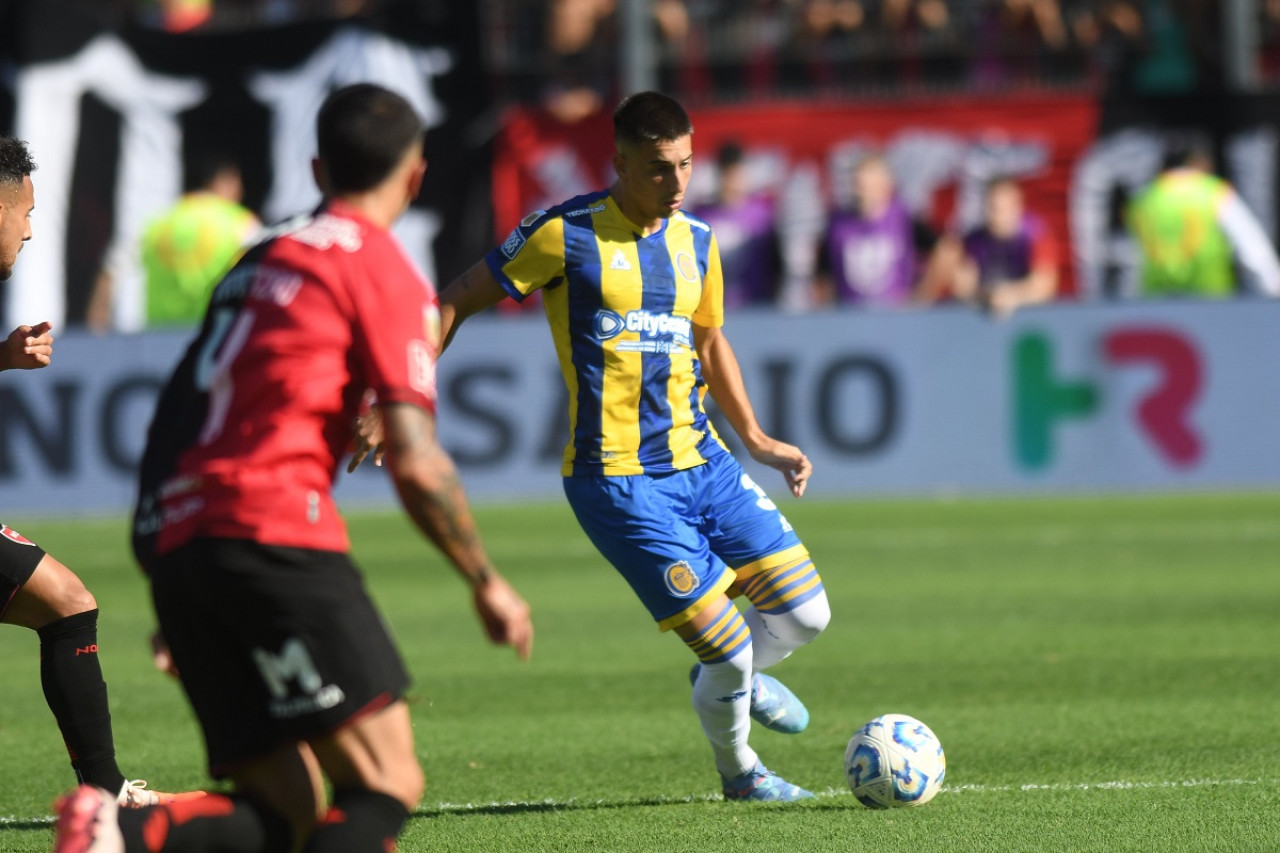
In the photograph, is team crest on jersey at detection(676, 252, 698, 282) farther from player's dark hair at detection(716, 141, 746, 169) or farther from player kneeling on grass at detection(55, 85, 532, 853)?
player's dark hair at detection(716, 141, 746, 169)

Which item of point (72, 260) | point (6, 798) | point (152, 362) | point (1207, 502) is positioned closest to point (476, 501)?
point (152, 362)

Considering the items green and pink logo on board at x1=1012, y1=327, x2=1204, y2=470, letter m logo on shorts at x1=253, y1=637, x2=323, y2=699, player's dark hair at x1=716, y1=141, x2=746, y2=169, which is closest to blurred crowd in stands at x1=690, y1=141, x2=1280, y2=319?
player's dark hair at x1=716, y1=141, x2=746, y2=169

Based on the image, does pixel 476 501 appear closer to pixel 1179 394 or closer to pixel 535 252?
pixel 1179 394

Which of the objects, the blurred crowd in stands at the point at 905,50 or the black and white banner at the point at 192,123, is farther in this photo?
the blurred crowd in stands at the point at 905,50

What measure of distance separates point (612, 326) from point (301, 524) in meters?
2.36

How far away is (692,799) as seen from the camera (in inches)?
239

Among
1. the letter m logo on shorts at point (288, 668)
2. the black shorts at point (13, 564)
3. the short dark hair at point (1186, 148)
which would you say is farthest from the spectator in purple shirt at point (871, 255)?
the letter m logo on shorts at point (288, 668)

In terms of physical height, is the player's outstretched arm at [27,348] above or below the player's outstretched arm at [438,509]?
above

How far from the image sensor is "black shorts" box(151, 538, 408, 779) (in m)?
3.74

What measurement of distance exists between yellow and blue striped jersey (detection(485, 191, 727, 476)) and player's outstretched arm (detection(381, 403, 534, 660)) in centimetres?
224

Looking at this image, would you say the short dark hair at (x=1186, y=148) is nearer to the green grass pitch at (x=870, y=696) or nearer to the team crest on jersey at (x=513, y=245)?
the green grass pitch at (x=870, y=696)

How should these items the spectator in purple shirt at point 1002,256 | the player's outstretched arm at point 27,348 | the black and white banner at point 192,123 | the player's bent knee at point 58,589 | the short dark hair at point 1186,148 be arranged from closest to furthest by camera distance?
the player's outstretched arm at point 27,348
the player's bent knee at point 58,589
the spectator in purple shirt at point 1002,256
the short dark hair at point 1186,148
the black and white banner at point 192,123

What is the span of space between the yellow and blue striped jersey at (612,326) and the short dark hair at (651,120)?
312 millimetres

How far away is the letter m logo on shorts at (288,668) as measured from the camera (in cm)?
374
